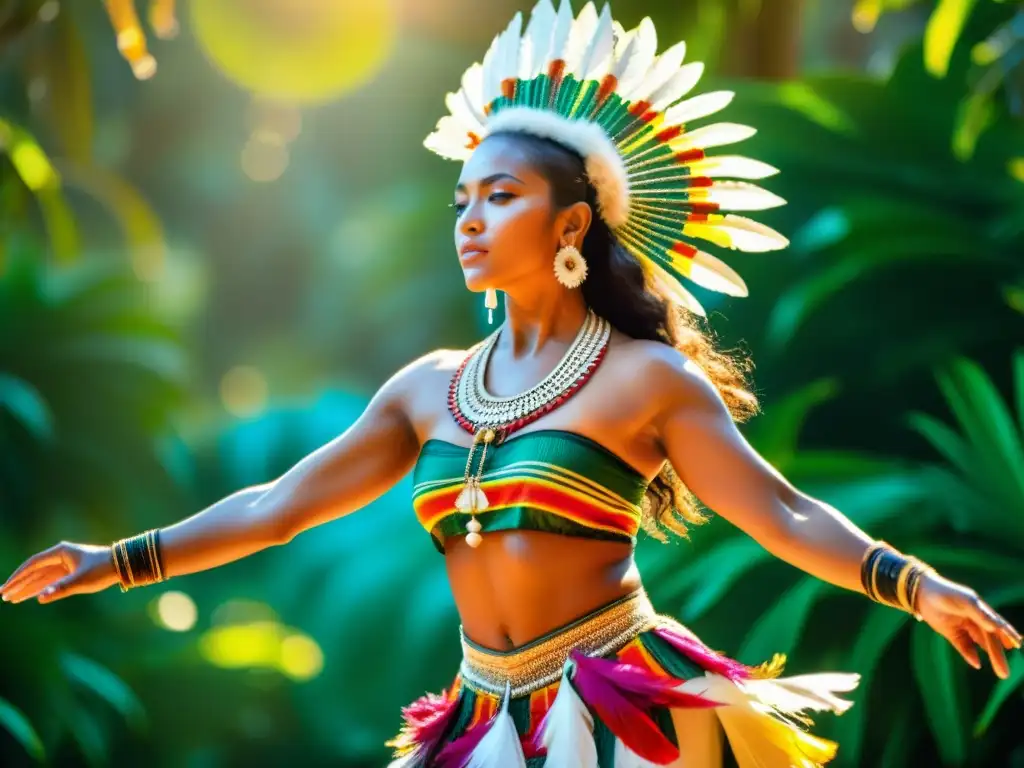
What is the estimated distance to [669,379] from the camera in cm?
253

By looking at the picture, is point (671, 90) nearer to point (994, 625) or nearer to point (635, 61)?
point (635, 61)

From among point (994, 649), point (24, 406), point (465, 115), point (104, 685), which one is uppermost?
point (24, 406)

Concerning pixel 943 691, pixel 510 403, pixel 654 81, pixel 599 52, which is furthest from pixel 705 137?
pixel 943 691

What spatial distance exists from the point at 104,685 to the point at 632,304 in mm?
4486

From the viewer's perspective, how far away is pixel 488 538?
2.54 metres

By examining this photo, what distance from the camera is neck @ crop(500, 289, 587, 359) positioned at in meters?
2.73

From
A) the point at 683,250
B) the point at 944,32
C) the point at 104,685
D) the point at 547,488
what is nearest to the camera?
the point at 547,488

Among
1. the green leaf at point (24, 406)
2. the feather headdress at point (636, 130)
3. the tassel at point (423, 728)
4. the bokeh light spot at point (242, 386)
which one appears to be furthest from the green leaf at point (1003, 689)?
the bokeh light spot at point (242, 386)

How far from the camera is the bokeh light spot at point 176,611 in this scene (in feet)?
22.8

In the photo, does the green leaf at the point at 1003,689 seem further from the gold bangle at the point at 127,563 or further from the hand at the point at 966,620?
the gold bangle at the point at 127,563

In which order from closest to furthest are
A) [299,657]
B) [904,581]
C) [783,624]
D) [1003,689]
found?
[904,581] < [1003,689] < [783,624] < [299,657]

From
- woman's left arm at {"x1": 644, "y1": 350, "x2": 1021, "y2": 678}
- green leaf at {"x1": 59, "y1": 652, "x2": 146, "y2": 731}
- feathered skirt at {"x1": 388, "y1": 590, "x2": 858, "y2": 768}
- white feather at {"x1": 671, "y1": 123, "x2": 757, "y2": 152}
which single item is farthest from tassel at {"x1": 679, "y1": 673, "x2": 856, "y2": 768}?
green leaf at {"x1": 59, "y1": 652, "x2": 146, "y2": 731}

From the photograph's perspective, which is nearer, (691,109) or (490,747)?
(490,747)

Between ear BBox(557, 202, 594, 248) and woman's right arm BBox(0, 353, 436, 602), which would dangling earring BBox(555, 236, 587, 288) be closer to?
ear BBox(557, 202, 594, 248)
